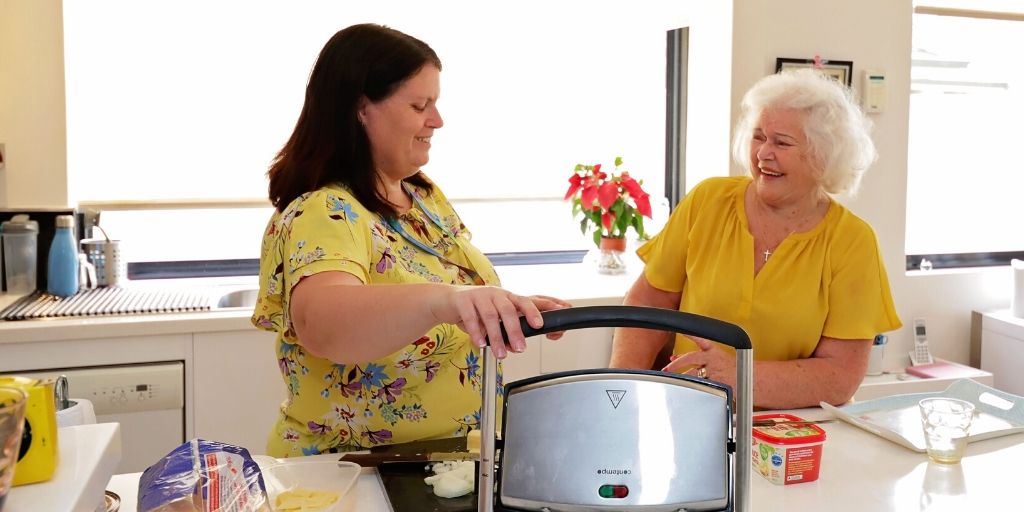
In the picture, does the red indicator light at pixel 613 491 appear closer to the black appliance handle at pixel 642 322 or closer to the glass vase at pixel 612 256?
the black appliance handle at pixel 642 322

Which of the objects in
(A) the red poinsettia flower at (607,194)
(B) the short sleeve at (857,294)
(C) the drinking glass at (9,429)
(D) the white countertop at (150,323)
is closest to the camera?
(C) the drinking glass at (9,429)

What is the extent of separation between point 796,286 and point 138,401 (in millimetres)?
1644

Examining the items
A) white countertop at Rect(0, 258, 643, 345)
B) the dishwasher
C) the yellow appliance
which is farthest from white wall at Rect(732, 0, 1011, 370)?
the yellow appliance

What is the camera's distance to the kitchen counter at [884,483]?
47.3 inches

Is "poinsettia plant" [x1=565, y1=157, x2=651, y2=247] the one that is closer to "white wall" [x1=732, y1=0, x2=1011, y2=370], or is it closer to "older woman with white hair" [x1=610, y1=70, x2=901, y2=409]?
"white wall" [x1=732, y1=0, x2=1011, y2=370]

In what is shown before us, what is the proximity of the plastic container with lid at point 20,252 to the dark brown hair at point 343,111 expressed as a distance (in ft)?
5.02

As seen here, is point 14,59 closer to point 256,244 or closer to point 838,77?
point 256,244

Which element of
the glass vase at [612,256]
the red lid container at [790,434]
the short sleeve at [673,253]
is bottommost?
the red lid container at [790,434]

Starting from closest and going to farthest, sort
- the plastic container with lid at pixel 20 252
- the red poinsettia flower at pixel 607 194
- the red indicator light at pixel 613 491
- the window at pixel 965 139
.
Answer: the red indicator light at pixel 613 491, the plastic container with lid at pixel 20 252, the red poinsettia flower at pixel 607 194, the window at pixel 965 139

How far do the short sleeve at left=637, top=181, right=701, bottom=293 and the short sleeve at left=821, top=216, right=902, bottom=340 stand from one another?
0.32 meters

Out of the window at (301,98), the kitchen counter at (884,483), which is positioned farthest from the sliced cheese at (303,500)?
the window at (301,98)

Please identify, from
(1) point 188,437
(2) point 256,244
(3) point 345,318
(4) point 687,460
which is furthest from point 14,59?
(4) point 687,460

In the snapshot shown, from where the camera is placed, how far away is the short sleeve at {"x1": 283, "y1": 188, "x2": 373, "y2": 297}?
118 cm

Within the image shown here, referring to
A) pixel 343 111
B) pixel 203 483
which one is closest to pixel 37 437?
pixel 203 483
